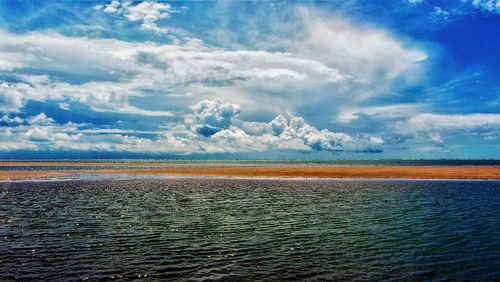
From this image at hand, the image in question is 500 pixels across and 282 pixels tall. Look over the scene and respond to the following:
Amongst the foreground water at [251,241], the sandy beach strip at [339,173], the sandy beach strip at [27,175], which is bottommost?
the foreground water at [251,241]

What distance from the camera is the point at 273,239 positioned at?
26.6 m

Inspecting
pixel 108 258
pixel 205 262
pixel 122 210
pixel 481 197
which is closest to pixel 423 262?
pixel 205 262

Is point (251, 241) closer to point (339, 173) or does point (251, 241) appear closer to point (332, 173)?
point (332, 173)

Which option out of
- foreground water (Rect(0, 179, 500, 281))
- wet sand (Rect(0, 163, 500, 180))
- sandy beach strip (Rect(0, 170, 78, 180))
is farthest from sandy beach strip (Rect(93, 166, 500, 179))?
foreground water (Rect(0, 179, 500, 281))

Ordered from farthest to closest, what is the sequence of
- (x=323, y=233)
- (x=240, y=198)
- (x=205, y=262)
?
1. (x=240, y=198)
2. (x=323, y=233)
3. (x=205, y=262)

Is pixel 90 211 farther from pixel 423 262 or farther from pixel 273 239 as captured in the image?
pixel 423 262

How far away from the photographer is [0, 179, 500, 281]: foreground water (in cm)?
1941

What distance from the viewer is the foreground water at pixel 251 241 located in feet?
63.7

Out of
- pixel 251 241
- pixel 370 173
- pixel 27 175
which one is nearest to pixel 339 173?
pixel 370 173

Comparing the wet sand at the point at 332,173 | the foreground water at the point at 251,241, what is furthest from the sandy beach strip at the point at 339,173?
the foreground water at the point at 251,241

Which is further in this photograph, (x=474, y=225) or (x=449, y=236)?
(x=474, y=225)

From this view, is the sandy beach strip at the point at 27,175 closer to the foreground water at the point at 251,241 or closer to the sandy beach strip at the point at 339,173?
the sandy beach strip at the point at 339,173

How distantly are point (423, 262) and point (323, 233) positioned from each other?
8.41m

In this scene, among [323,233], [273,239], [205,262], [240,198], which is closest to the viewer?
[205,262]
